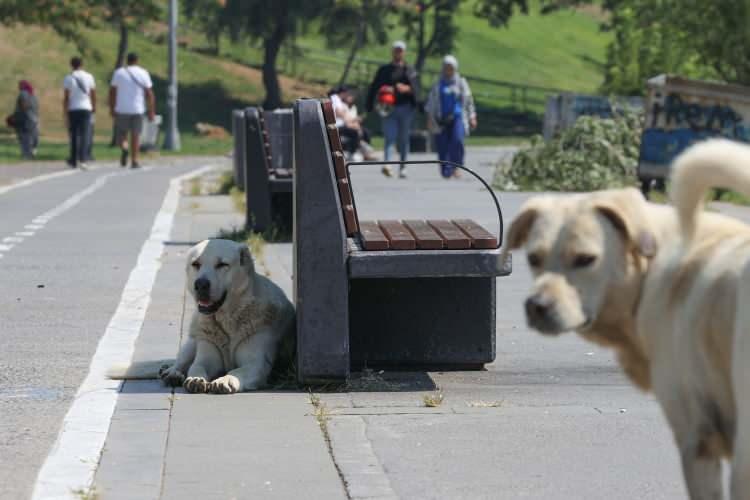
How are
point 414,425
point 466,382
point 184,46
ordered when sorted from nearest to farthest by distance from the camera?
point 414,425 → point 466,382 → point 184,46

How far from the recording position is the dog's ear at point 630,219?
4035 millimetres

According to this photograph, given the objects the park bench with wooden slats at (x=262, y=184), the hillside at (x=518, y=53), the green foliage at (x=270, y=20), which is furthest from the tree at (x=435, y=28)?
the park bench with wooden slats at (x=262, y=184)

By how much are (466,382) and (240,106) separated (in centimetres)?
5616

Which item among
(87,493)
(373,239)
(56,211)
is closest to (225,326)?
(373,239)

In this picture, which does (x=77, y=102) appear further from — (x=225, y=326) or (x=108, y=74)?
(x=108, y=74)

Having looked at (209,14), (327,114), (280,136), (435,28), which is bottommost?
(280,136)

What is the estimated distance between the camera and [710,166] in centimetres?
379

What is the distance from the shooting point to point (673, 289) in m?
3.99

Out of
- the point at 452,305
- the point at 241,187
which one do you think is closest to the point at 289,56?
the point at 241,187

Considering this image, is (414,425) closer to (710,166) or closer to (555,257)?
(555,257)

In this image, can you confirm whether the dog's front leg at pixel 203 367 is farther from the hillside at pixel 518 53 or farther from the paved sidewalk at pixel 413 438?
the hillside at pixel 518 53

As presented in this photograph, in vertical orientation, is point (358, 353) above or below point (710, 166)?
below

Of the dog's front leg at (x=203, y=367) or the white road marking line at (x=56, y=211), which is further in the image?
the white road marking line at (x=56, y=211)

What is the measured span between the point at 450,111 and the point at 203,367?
52.6 feet
